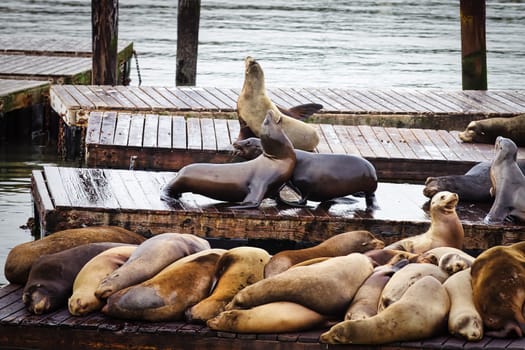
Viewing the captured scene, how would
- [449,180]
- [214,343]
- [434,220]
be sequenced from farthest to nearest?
[449,180] → [434,220] → [214,343]

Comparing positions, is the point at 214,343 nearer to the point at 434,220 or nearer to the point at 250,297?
the point at 250,297

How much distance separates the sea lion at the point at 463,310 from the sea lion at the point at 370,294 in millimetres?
287

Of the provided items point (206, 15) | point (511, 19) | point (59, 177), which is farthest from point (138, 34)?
point (59, 177)

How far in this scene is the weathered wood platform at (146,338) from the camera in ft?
16.8

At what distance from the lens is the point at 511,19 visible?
3062cm

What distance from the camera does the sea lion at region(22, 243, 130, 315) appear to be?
5.42m

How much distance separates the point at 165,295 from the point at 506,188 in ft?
8.81

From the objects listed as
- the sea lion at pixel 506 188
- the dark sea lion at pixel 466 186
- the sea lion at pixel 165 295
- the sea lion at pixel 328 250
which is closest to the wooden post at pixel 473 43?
the dark sea lion at pixel 466 186

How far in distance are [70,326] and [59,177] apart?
265 centimetres

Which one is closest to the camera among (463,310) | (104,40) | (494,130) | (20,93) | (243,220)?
(463,310)

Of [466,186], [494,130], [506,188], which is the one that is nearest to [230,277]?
[506,188]

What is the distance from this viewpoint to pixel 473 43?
45.0 ft

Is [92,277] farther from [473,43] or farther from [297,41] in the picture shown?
[297,41]

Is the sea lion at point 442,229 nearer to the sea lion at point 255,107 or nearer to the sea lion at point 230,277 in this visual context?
the sea lion at point 230,277
